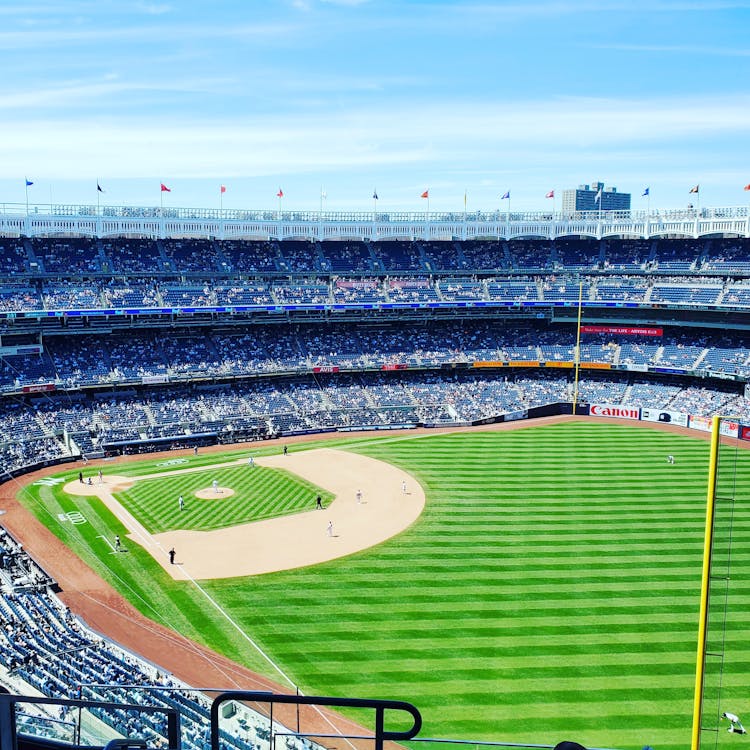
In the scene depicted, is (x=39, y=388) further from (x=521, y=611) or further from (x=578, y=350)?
(x=578, y=350)

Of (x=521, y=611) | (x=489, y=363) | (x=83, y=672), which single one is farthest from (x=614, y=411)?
(x=83, y=672)

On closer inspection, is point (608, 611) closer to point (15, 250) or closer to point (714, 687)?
point (714, 687)

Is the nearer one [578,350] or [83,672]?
[83,672]

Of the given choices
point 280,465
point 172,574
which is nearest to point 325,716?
point 172,574

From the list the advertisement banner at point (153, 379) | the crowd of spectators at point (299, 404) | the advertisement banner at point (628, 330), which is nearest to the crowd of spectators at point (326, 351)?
the advertisement banner at point (153, 379)

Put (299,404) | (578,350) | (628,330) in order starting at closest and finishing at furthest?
1. (299,404)
2. (578,350)
3. (628,330)

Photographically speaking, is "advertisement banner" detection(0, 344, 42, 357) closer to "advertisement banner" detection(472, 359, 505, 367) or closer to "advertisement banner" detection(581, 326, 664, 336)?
"advertisement banner" detection(472, 359, 505, 367)
